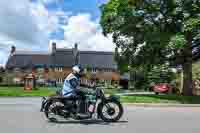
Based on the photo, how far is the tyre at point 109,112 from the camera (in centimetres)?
1440

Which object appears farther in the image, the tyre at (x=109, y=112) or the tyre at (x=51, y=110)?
the tyre at (x=109, y=112)

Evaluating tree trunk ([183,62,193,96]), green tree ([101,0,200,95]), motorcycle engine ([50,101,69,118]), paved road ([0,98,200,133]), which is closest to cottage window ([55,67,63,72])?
green tree ([101,0,200,95])

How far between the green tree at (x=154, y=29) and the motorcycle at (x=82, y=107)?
13.8 metres

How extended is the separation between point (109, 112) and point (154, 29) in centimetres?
1680

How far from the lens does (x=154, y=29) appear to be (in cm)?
3039

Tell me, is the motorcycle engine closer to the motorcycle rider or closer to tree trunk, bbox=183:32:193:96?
the motorcycle rider

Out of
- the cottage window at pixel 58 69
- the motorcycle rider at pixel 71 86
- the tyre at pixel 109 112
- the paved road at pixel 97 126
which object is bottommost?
the paved road at pixel 97 126

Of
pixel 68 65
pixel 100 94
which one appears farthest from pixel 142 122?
pixel 68 65

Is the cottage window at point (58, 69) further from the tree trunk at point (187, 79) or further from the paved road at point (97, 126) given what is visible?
the paved road at point (97, 126)

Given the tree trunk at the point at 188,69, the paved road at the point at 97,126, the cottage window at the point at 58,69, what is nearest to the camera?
the paved road at the point at 97,126

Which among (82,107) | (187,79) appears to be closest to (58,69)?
(187,79)

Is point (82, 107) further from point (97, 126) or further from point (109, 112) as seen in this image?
point (97, 126)

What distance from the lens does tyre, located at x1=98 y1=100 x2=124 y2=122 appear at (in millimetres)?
14398

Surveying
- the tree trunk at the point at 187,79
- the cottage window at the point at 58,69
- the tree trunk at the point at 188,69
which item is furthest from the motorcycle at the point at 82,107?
the cottage window at the point at 58,69
